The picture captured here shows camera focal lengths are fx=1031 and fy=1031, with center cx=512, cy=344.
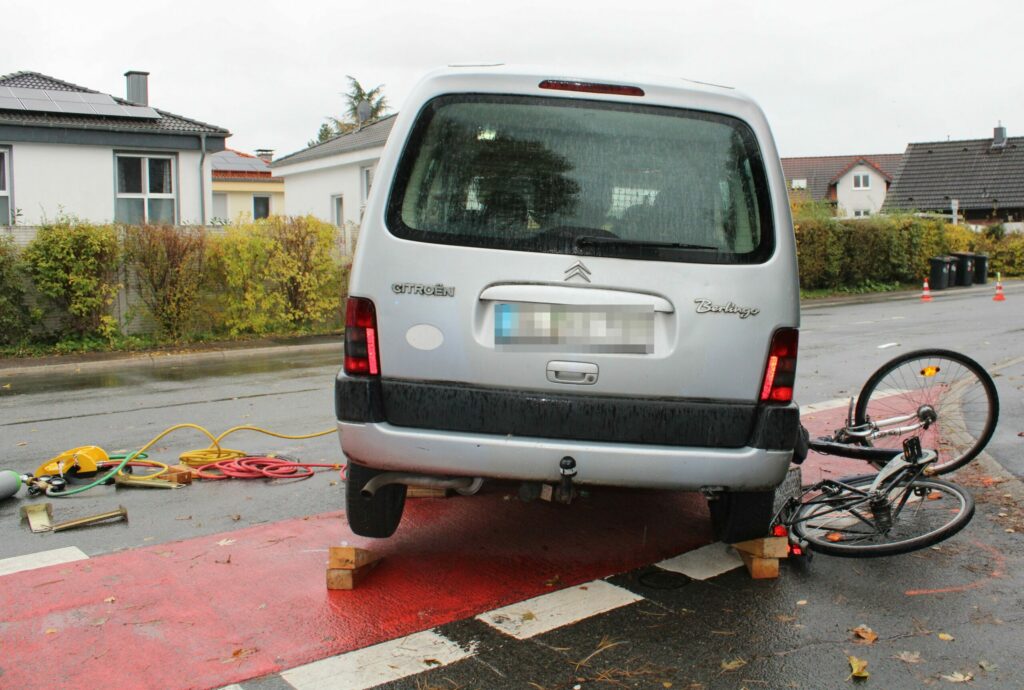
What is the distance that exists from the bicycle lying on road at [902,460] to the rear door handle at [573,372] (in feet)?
5.00

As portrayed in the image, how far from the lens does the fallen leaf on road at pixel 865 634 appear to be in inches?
160

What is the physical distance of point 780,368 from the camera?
431 cm

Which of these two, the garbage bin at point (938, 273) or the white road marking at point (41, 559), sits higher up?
the garbage bin at point (938, 273)

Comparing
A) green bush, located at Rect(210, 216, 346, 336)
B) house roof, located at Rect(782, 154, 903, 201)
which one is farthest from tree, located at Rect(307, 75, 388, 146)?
green bush, located at Rect(210, 216, 346, 336)

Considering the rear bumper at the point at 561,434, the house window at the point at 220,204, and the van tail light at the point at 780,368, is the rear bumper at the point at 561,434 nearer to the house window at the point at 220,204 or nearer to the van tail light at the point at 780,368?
the van tail light at the point at 780,368

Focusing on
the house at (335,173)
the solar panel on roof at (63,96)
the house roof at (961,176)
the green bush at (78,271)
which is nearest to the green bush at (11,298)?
the green bush at (78,271)

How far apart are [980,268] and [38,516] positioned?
35.2 m

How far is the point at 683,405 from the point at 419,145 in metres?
1.54

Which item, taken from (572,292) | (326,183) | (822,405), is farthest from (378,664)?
(326,183)

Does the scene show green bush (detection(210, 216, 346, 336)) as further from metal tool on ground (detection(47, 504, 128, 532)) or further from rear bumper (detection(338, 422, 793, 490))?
rear bumper (detection(338, 422, 793, 490))

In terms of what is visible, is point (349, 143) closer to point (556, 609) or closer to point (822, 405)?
point (822, 405)

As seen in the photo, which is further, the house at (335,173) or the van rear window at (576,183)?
the house at (335,173)

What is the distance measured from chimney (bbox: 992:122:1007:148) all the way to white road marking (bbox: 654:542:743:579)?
66.3 metres

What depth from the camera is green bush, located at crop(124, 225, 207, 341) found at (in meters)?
16.6
